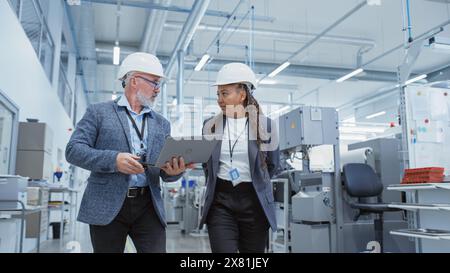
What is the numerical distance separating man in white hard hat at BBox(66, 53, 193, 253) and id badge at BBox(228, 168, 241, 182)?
22cm

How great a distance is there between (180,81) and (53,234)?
348 cm

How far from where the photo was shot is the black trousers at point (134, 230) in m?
1.41

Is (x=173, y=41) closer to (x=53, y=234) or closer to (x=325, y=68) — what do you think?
(x=325, y=68)

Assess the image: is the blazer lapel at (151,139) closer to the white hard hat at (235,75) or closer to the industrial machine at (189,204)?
the white hard hat at (235,75)

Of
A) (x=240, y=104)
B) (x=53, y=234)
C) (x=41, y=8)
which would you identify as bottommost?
(x=53, y=234)

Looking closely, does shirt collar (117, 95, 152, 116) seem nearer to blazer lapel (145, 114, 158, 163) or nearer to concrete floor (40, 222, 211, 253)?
blazer lapel (145, 114, 158, 163)

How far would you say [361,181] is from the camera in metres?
4.20

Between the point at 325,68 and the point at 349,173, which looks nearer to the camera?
the point at 349,173

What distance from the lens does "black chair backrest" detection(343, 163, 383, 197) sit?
162 inches

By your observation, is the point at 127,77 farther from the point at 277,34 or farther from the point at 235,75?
the point at 277,34

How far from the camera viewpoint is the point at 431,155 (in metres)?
3.82

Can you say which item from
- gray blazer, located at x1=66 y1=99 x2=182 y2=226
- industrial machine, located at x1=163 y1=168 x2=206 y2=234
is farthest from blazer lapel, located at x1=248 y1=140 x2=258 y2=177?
A: industrial machine, located at x1=163 y1=168 x2=206 y2=234
